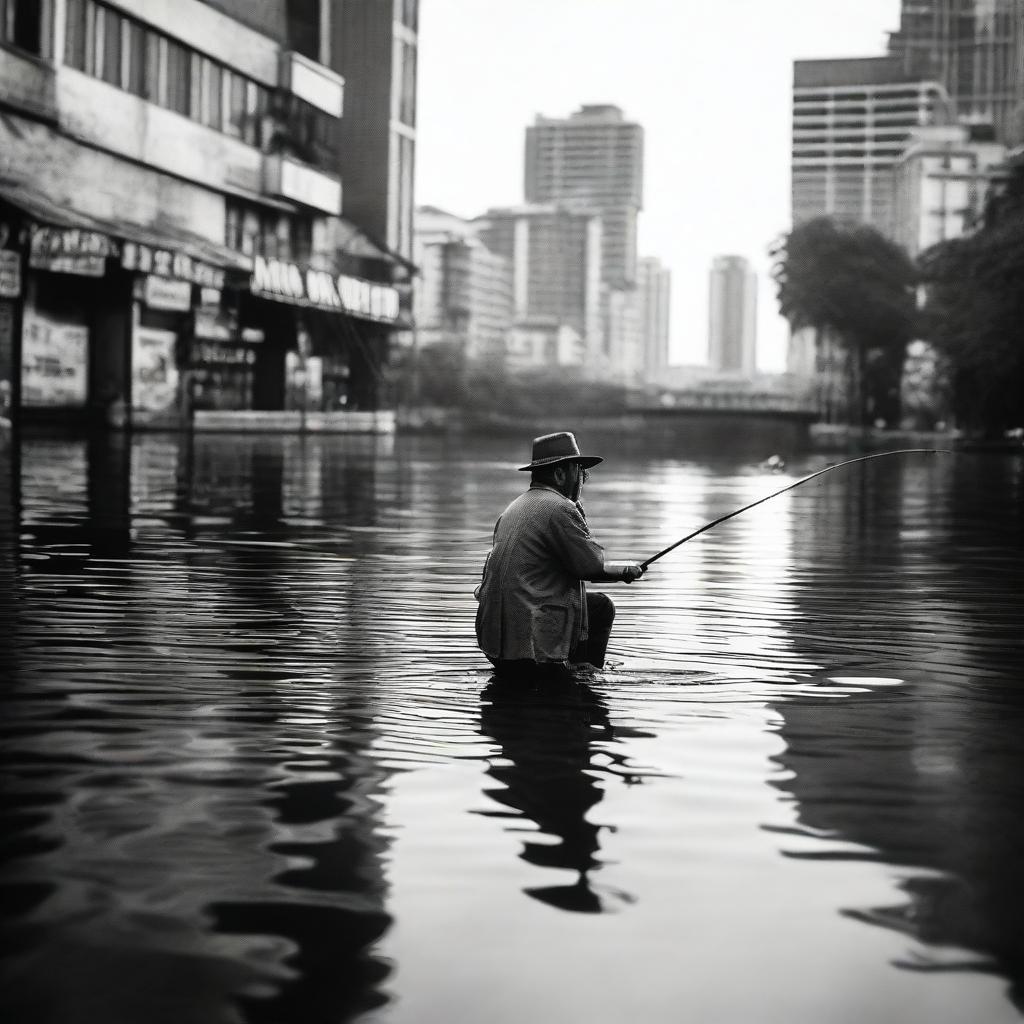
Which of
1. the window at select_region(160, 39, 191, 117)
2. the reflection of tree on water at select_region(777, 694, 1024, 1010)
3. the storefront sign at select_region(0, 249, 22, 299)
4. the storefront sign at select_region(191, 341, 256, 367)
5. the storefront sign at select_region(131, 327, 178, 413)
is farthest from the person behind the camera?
the storefront sign at select_region(191, 341, 256, 367)

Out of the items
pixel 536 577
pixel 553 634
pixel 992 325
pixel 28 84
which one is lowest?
pixel 553 634

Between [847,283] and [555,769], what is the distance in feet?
290

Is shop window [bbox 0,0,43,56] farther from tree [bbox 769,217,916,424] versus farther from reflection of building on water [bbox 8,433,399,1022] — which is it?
tree [bbox 769,217,916,424]

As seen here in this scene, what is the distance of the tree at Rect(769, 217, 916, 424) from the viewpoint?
93312 mm

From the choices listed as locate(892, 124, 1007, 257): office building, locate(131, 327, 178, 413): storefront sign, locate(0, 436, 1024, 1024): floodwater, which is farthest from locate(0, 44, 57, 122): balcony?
locate(892, 124, 1007, 257): office building

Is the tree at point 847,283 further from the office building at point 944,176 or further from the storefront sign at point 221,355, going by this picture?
the office building at point 944,176

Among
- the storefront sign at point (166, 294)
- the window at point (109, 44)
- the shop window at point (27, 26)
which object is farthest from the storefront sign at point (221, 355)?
the shop window at point (27, 26)

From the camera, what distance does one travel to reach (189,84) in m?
67.6

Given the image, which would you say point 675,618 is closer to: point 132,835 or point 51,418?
point 132,835

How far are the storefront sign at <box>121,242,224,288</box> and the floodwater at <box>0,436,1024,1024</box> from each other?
45.4 m

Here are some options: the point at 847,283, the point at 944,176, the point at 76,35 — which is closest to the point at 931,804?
the point at 76,35

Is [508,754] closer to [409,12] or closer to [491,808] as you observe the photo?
[491,808]

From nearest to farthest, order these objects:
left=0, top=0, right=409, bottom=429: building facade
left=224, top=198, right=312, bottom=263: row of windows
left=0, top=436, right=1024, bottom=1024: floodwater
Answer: left=0, top=436, right=1024, bottom=1024: floodwater < left=0, top=0, right=409, bottom=429: building facade < left=224, top=198, right=312, bottom=263: row of windows

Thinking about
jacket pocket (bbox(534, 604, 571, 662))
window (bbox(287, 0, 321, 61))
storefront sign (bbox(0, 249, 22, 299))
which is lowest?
jacket pocket (bbox(534, 604, 571, 662))
